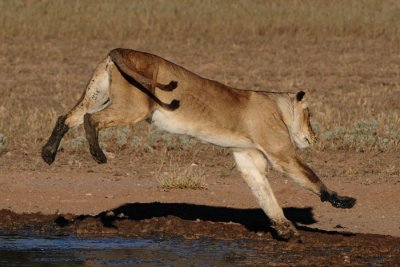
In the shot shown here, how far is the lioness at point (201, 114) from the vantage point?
897 cm

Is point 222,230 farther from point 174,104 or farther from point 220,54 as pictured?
point 220,54

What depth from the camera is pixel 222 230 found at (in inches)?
415

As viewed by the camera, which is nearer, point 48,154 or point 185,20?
point 48,154

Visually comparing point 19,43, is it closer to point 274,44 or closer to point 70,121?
point 274,44

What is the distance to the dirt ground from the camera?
35.0 ft

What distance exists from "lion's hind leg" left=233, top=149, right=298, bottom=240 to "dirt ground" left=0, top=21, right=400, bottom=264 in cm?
19

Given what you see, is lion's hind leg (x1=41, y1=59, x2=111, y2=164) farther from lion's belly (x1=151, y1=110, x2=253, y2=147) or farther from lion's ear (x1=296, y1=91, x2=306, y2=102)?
lion's ear (x1=296, y1=91, x2=306, y2=102)

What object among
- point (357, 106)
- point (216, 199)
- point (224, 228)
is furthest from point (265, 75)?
point (224, 228)

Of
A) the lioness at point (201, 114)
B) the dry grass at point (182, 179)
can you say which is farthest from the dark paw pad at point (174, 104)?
the dry grass at point (182, 179)

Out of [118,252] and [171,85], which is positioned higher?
[171,85]

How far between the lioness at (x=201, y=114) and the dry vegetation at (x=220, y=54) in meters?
4.74

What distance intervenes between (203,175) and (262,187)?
329 cm

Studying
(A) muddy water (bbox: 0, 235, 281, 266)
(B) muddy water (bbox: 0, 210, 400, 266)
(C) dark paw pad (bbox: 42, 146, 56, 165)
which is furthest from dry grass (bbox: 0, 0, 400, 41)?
(C) dark paw pad (bbox: 42, 146, 56, 165)

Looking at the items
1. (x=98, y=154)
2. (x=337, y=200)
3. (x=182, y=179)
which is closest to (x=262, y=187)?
(x=337, y=200)
